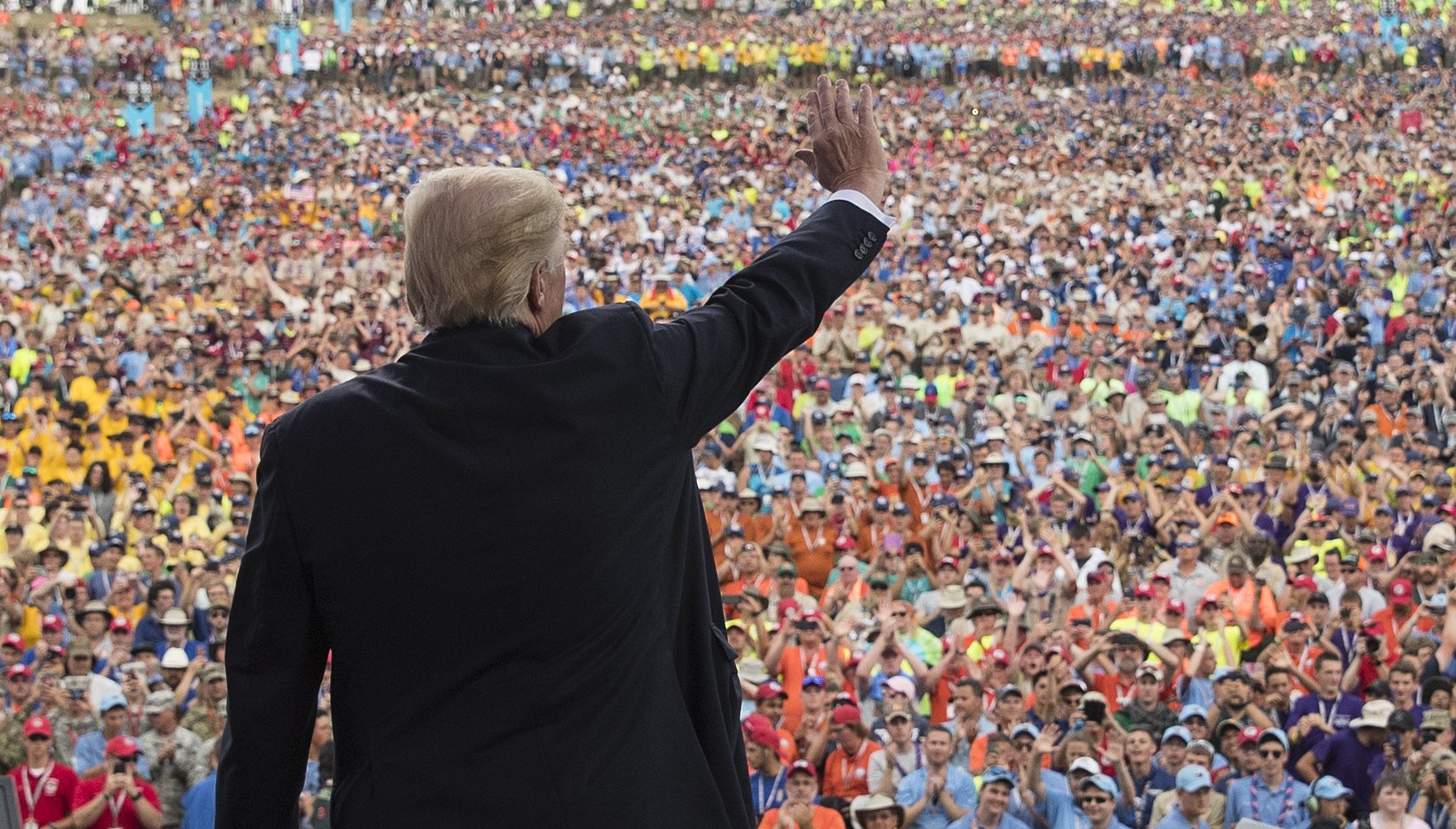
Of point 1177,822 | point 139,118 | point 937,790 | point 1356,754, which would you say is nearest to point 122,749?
point 937,790

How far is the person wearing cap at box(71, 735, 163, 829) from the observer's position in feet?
22.3

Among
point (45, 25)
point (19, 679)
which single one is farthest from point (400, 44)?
point (19, 679)

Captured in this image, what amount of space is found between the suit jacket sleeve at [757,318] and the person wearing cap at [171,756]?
5713 millimetres

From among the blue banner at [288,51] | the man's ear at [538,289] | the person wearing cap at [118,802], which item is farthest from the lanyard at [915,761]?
the blue banner at [288,51]

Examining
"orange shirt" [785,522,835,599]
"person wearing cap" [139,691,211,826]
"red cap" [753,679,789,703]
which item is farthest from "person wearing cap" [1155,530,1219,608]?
"person wearing cap" [139,691,211,826]

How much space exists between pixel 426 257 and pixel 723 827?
618 mm

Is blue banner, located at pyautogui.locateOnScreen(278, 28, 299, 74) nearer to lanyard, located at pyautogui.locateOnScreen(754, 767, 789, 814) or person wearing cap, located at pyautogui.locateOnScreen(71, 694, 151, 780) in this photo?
person wearing cap, located at pyautogui.locateOnScreen(71, 694, 151, 780)

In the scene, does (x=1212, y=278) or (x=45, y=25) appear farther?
(x=45, y=25)

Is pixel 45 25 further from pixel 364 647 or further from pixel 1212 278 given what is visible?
pixel 364 647

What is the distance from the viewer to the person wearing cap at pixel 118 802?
6.80 m

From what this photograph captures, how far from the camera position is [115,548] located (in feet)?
31.6

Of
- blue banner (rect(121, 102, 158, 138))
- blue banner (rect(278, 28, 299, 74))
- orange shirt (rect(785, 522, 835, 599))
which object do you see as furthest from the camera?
blue banner (rect(278, 28, 299, 74))

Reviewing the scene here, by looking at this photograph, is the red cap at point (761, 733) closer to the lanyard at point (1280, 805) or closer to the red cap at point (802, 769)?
the red cap at point (802, 769)

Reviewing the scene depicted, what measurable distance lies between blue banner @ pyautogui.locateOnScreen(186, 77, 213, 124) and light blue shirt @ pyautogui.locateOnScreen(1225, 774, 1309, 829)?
2188cm
